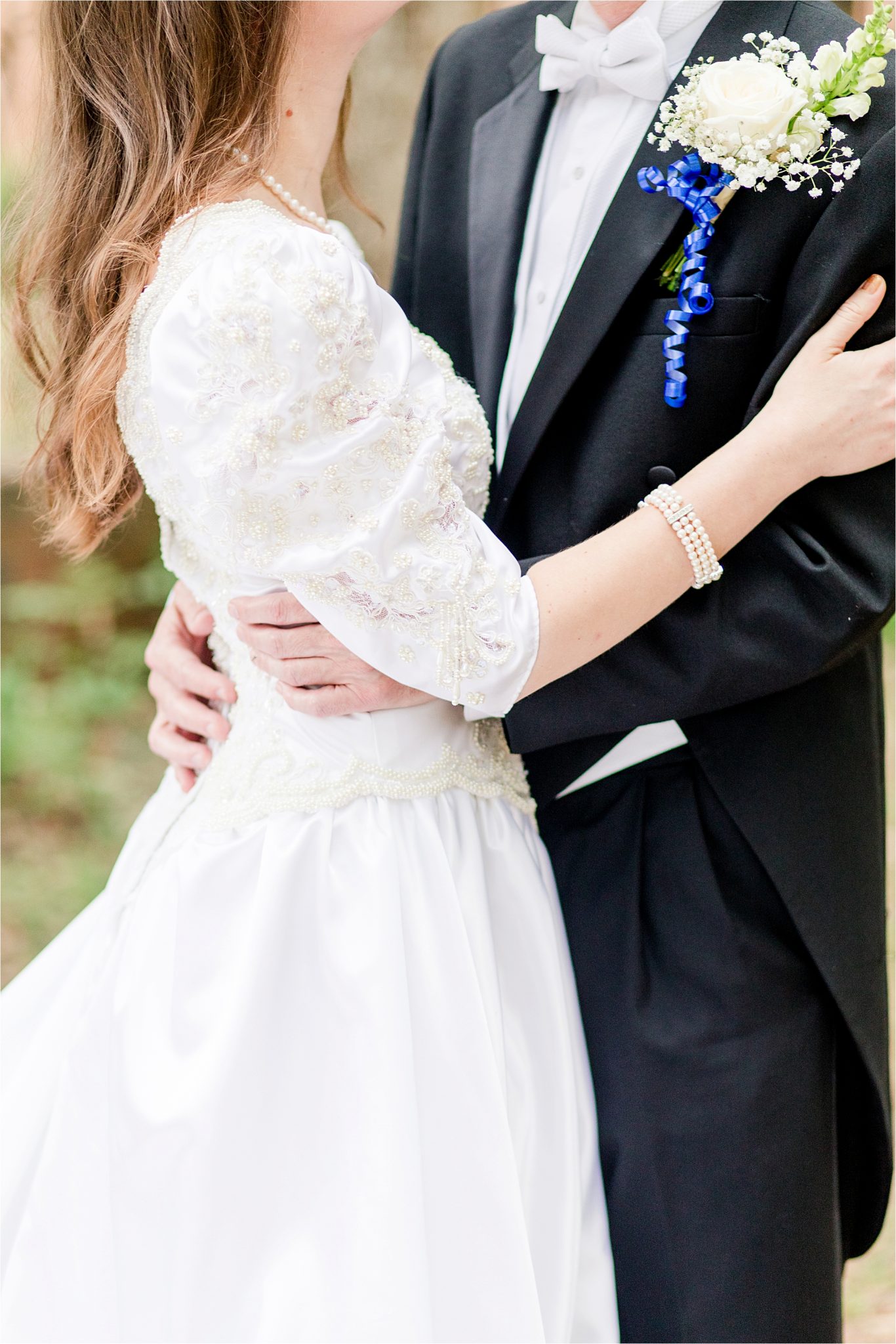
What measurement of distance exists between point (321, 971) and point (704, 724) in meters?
0.56

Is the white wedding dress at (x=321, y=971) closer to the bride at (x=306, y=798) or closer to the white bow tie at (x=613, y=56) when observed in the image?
the bride at (x=306, y=798)

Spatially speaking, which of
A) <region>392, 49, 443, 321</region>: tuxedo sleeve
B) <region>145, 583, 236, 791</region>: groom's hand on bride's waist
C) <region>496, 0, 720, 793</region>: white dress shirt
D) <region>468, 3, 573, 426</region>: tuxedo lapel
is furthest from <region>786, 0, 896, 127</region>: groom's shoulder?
<region>145, 583, 236, 791</region>: groom's hand on bride's waist

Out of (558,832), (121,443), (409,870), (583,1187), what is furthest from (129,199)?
(583,1187)

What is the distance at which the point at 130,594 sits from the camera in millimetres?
3895

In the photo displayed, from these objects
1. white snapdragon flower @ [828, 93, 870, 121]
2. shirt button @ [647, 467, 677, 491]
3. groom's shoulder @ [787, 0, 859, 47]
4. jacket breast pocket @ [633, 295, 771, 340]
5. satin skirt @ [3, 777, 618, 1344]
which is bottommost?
satin skirt @ [3, 777, 618, 1344]

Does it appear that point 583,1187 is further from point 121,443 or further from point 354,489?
point 121,443

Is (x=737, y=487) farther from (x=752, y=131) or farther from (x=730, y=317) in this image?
(x=752, y=131)

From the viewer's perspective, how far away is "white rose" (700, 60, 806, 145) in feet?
4.14

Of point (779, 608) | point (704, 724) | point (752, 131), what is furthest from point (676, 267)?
point (704, 724)

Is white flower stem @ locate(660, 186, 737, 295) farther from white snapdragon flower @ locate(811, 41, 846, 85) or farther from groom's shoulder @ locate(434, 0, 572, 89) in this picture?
groom's shoulder @ locate(434, 0, 572, 89)

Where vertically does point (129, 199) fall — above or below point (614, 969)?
above

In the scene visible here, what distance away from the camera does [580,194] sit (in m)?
1.55

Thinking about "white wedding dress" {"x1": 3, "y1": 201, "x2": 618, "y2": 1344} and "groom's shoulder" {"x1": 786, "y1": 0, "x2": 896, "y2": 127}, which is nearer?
"white wedding dress" {"x1": 3, "y1": 201, "x2": 618, "y2": 1344}

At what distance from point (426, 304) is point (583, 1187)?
Result: 126 centimetres
